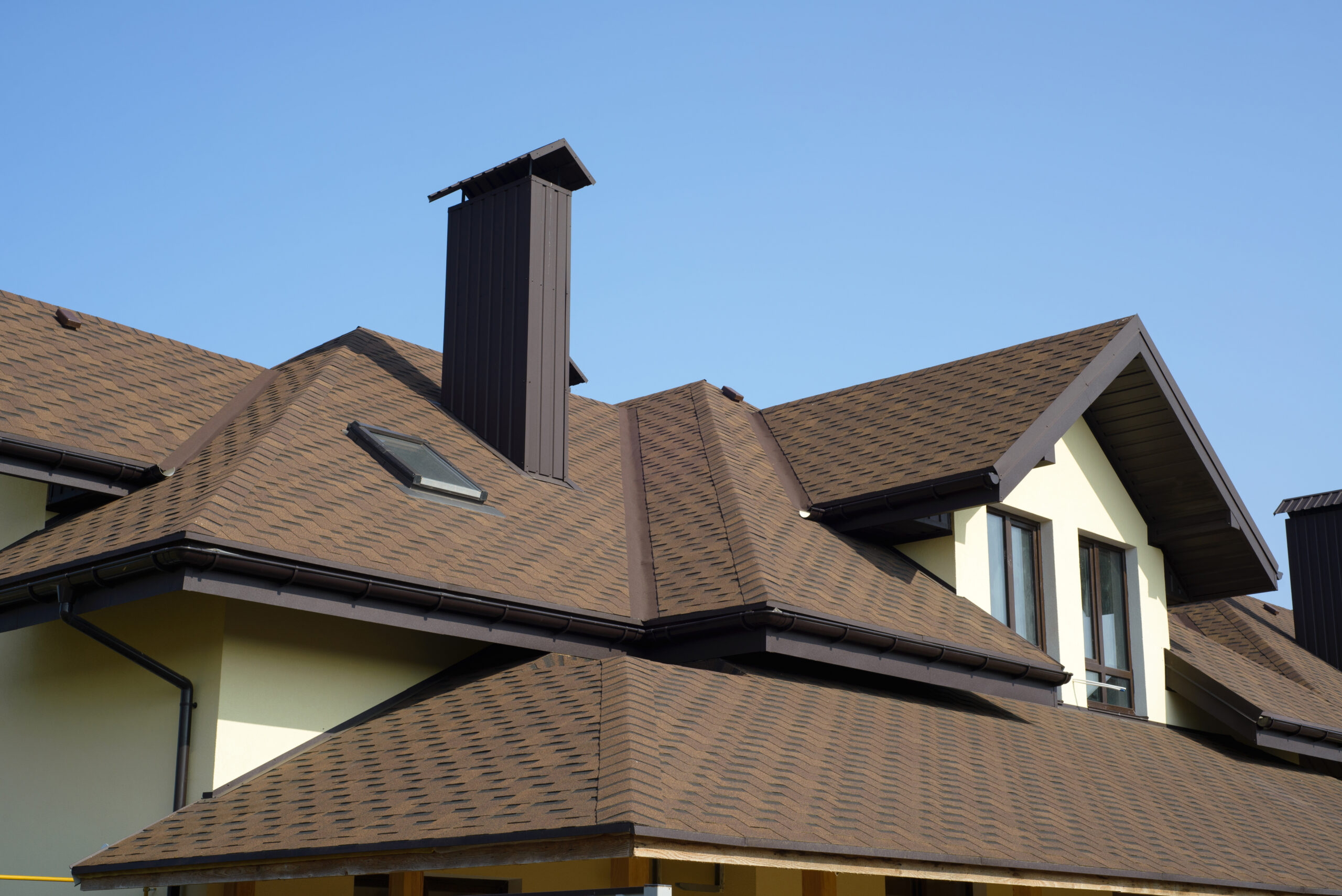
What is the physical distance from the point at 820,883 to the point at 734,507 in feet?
15.9

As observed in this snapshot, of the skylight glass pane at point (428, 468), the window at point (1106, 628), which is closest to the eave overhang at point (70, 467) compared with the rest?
the skylight glass pane at point (428, 468)

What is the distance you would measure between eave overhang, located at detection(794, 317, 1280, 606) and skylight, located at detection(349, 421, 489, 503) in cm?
362

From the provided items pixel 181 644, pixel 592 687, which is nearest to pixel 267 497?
pixel 181 644

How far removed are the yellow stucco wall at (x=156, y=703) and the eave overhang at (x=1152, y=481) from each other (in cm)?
444

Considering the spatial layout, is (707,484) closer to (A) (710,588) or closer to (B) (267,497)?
(A) (710,588)

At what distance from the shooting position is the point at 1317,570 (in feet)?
72.1

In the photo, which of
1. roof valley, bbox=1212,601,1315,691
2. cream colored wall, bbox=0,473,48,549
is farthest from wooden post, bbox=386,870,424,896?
roof valley, bbox=1212,601,1315,691

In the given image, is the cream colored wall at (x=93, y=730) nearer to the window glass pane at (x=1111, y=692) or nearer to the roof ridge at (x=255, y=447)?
the roof ridge at (x=255, y=447)

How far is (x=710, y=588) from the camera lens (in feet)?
36.3

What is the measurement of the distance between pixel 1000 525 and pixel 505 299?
5.70m

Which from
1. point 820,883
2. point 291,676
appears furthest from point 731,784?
point 291,676

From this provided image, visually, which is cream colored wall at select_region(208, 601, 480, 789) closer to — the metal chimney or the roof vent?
the roof vent

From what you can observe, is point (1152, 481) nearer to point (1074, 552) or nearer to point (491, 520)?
point (1074, 552)

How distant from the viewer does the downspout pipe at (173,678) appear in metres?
8.91
